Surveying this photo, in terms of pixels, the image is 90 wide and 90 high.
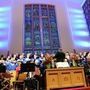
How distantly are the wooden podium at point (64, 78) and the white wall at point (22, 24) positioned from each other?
4.92 metres

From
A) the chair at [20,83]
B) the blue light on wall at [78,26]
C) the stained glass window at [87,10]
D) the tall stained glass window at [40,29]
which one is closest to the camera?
Result: the chair at [20,83]

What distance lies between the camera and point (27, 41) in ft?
32.2

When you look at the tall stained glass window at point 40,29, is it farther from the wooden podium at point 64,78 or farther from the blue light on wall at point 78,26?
the wooden podium at point 64,78

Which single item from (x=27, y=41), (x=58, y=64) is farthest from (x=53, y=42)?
(x=58, y=64)

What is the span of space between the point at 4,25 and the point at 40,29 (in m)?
1.92

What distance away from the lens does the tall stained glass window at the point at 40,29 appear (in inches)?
384

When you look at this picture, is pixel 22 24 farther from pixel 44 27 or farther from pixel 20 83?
pixel 20 83

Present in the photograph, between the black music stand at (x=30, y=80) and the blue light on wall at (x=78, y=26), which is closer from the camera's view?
the black music stand at (x=30, y=80)

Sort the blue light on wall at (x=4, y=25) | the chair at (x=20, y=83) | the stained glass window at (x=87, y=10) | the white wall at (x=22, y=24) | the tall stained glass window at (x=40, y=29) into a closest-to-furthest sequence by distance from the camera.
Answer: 1. the chair at (x=20, y=83)
2. the blue light on wall at (x=4, y=25)
3. the white wall at (x=22, y=24)
4. the tall stained glass window at (x=40, y=29)
5. the stained glass window at (x=87, y=10)

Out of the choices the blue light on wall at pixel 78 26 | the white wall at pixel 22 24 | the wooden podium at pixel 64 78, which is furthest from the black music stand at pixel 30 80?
the blue light on wall at pixel 78 26

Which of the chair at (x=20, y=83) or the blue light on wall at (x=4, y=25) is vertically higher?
the blue light on wall at (x=4, y=25)

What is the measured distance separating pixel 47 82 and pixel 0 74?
3.48ft

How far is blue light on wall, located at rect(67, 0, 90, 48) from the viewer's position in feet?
31.5

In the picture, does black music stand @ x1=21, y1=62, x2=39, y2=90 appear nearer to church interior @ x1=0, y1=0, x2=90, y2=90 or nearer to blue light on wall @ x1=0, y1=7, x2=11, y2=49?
church interior @ x1=0, y1=0, x2=90, y2=90
